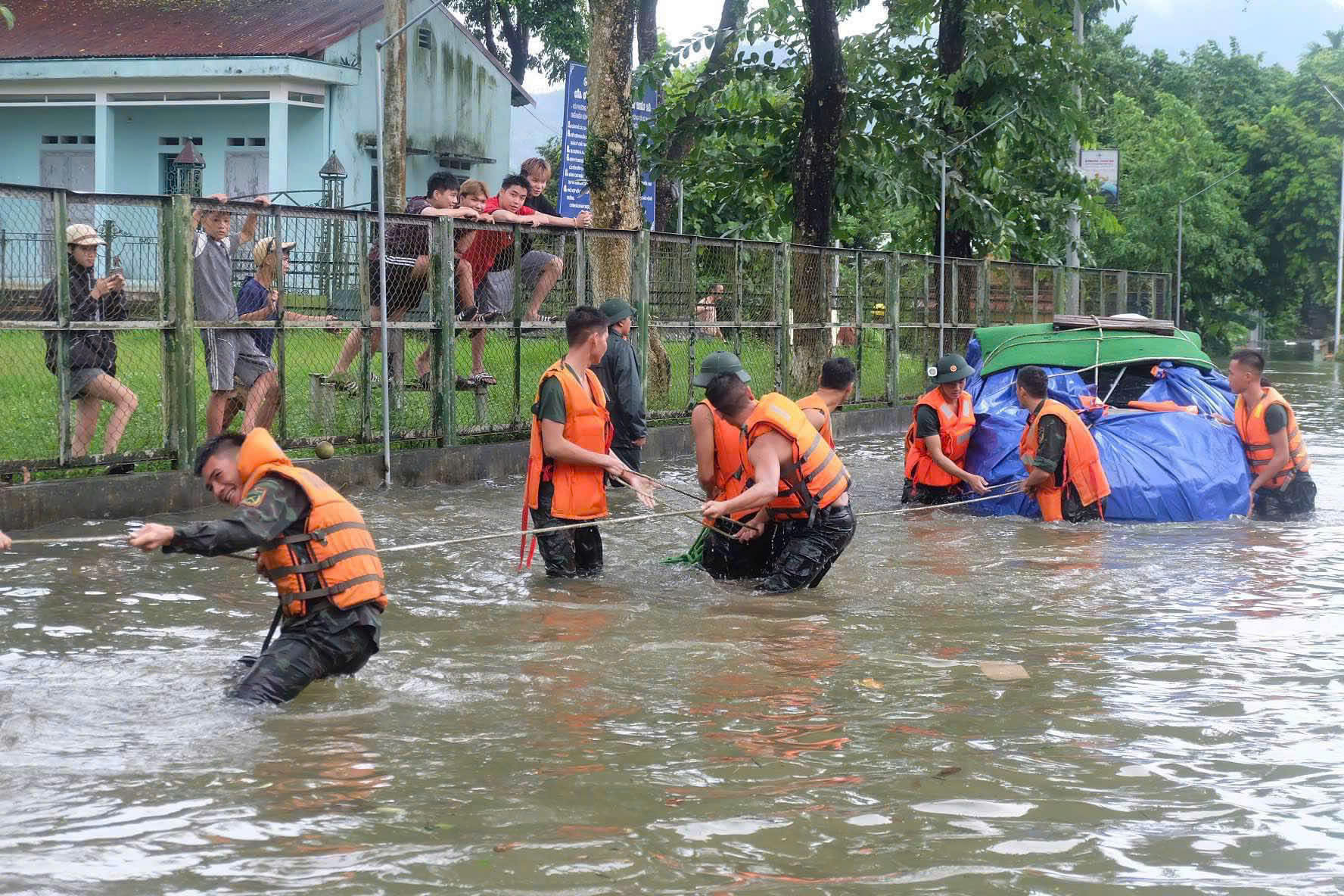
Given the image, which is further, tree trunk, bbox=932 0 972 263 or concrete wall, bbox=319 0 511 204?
concrete wall, bbox=319 0 511 204

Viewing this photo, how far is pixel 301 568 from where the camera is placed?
662 cm

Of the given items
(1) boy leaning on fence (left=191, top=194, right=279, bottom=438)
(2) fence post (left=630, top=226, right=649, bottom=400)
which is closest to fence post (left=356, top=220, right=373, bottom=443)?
(1) boy leaning on fence (left=191, top=194, right=279, bottom=438)

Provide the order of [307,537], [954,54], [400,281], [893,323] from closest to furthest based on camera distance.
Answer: [307,537], [400,281], [893,323], [954,54]

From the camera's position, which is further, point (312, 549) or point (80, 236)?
point (80, 236)

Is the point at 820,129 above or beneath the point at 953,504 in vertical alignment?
above

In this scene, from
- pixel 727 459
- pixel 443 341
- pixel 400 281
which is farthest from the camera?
pixel 443 341

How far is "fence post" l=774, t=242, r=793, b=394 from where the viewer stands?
19234 millimetres

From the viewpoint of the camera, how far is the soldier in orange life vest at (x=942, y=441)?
13016 mm

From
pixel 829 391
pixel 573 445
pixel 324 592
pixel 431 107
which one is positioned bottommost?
pixel 324 592

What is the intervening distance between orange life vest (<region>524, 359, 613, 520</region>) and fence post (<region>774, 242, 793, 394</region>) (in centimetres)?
984

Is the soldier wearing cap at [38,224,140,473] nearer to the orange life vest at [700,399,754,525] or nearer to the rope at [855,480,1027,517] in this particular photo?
the orange life vest at [700,399,754,525]

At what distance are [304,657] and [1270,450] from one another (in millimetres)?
Result: 9023

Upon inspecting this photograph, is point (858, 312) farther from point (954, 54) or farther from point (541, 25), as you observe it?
point (541, 25)

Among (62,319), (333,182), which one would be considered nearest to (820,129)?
(333,182)
